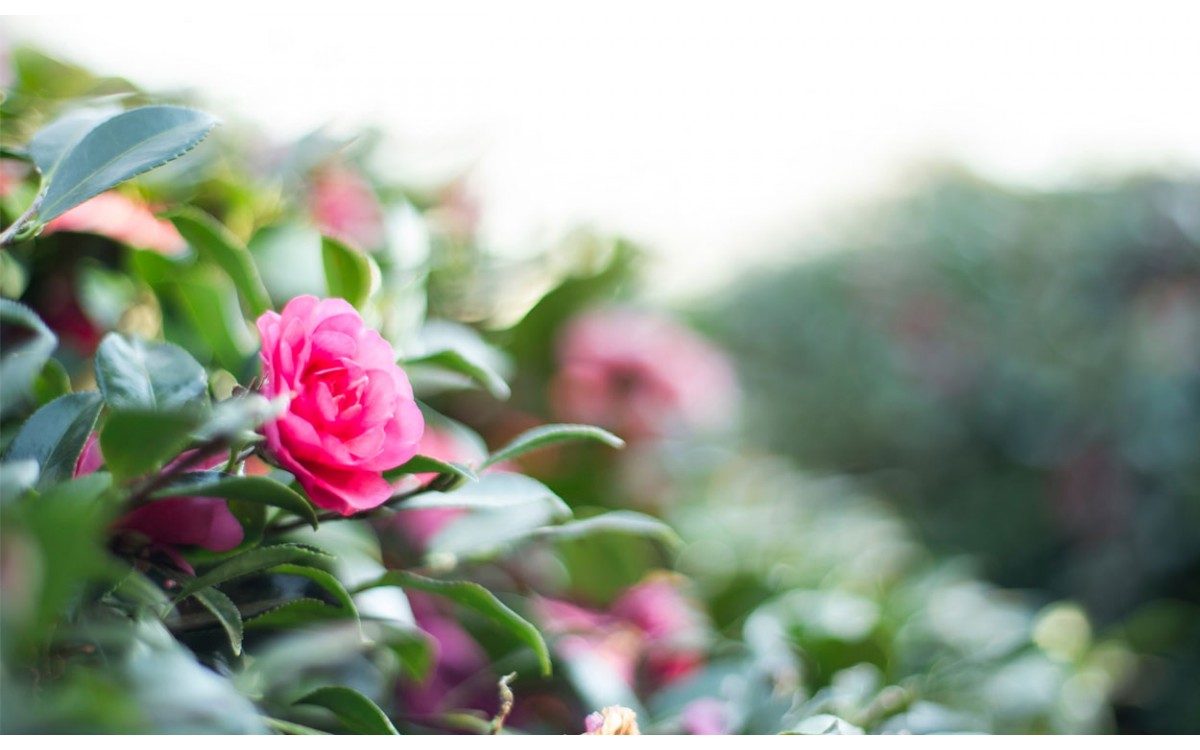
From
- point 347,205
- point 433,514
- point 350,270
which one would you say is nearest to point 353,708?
point 350,270

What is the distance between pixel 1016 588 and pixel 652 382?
6.55 ft

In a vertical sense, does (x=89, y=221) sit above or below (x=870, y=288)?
above

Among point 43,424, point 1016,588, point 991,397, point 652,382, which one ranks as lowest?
point 1016,588

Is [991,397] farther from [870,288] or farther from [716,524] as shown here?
[716,524]

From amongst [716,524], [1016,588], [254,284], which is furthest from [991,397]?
[254,284]

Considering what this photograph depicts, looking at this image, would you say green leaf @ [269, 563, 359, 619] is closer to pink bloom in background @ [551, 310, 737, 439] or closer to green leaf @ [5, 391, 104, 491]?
green leaf @ [5, 391, 104, 491]

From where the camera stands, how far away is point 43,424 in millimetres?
430

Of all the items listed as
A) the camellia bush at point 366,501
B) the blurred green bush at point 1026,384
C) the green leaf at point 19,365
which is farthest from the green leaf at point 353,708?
the blurred green bush at point 1026,384

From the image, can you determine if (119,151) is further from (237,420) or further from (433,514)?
(433,514)

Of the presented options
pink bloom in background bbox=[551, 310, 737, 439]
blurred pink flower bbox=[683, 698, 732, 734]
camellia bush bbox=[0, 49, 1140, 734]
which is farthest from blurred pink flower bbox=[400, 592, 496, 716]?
pink bloom in background bbox=[551, 310, 737, 439]

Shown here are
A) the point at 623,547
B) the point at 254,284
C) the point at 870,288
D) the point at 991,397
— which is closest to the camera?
the point at 254,284

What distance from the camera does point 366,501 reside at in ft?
1.44

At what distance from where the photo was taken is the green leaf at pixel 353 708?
450 millimetres

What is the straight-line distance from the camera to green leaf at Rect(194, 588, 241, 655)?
414 mm
